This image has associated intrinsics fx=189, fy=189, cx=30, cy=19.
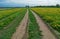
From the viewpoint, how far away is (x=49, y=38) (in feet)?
37.6

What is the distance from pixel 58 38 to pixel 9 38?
299cm

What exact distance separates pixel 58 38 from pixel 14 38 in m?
2.67

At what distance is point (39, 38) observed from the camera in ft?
37.7

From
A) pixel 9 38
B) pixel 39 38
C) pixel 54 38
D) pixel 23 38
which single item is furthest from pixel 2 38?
pixel 54 38

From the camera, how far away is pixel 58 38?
11414mm

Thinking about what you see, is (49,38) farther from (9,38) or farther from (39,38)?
(9,38)

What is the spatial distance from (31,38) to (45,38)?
34.3 inches

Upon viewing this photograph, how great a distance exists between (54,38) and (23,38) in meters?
1.88

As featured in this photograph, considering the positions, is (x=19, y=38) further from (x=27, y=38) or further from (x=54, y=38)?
(x=54, y=38)

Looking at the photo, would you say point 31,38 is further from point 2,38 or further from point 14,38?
point 2,38

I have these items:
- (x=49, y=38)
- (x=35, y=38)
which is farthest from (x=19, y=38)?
(x=49, y=38)

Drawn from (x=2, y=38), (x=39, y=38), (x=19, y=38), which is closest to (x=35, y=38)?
(x=39, y=38)

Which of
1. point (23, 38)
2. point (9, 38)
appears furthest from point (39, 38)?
point (9, 38)

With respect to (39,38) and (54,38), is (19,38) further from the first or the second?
(54,38)
